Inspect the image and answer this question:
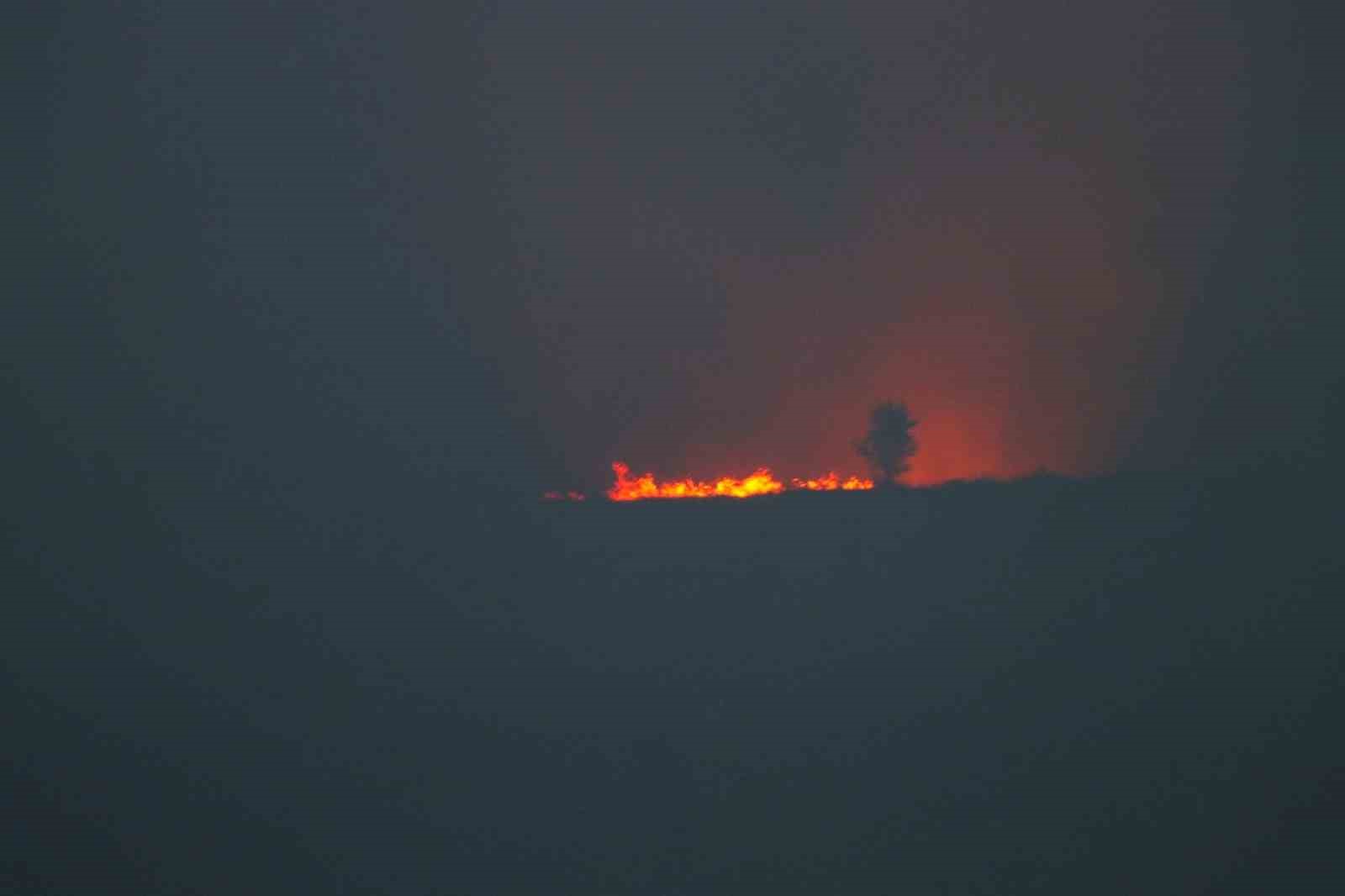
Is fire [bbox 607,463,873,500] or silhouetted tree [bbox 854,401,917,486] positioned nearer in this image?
fire [bbox 607,463,873,500]

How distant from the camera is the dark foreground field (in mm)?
4199

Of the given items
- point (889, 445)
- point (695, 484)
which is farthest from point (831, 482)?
point (695, 484)

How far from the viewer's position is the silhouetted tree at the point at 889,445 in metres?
7.54

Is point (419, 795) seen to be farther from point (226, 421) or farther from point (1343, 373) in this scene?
point (1343, 373)

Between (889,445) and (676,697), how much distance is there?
3617mm

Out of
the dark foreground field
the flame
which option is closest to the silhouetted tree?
the flame

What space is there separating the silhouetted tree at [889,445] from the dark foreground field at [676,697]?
7.36 feet

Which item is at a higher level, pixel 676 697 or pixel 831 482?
pixel 831 482

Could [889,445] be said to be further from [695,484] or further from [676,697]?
[676,697]

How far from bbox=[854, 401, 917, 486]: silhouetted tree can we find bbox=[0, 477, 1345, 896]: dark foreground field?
7.36ft

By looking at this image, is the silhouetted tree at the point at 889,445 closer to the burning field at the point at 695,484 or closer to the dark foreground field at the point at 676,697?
the burning field at the point at 695,484

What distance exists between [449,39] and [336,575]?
4.68m

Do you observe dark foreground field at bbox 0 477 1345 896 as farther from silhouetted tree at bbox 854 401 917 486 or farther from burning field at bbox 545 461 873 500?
silhouetted tree at bbox 854 401 917 486

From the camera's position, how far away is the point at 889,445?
7570 millimetres
